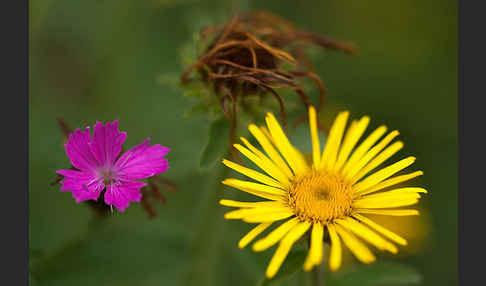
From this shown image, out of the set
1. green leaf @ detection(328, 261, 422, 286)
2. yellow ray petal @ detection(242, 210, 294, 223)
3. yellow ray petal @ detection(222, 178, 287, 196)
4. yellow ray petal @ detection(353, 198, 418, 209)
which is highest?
yellow ray petal @ detection(222, 178, 287, 196)

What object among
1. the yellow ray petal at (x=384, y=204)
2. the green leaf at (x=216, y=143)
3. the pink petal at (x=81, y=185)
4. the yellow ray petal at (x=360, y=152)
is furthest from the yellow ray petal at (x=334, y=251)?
the pink petal at (x=81, y=185)

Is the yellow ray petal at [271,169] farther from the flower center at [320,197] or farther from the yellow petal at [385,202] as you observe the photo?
the yellow petal at [385,202]

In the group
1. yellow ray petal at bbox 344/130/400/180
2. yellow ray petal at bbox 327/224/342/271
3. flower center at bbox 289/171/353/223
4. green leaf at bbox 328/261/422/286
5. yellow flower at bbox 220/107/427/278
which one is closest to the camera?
yellow ray petal at bbox 327/224/342/271

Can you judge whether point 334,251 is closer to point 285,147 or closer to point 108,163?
point 285,147

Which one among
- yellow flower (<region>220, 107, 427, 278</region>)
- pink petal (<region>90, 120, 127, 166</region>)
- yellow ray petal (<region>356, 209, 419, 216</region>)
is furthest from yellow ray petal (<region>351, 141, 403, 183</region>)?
pink petal (<region>90, 120, 127, 166</region>)

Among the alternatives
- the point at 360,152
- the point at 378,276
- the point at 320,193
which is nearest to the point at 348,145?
the point at 360,152

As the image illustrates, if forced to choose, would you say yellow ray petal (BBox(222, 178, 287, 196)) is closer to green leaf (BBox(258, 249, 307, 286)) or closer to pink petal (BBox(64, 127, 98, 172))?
green leaf (BBox(258, 249, 307, 286))

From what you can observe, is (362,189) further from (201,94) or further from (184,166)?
(184,166)
